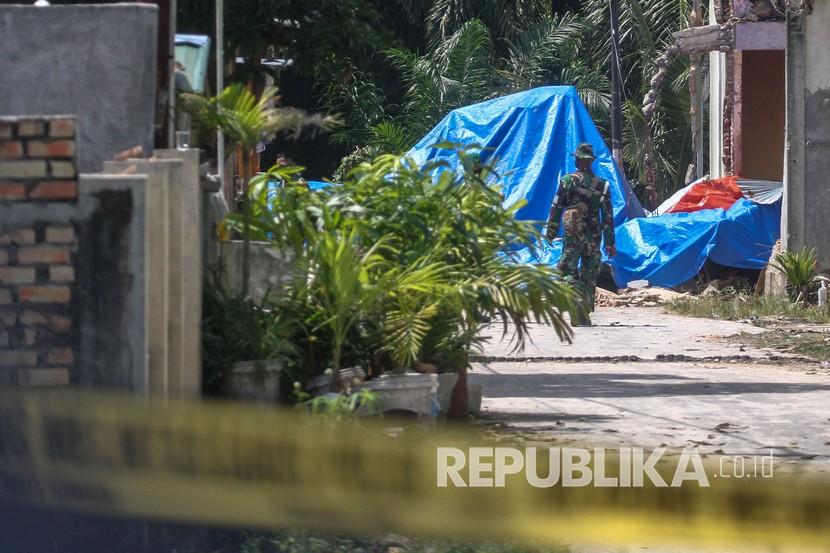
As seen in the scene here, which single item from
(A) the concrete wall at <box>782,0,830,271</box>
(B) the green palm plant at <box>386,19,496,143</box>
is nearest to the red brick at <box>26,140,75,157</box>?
(A) the concrete wall at <box>782,0,830,271</box>

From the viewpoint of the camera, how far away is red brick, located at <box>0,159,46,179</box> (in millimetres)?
4910

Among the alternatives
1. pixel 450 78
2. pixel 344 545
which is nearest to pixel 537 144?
pixel 450 78

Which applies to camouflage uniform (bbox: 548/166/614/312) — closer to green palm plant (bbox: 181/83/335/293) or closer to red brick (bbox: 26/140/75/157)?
green palm plant (bbox: 181/83/335/293)

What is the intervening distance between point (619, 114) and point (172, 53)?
15.8m

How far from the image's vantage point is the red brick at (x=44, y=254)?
16.2ft

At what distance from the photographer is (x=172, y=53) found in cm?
701

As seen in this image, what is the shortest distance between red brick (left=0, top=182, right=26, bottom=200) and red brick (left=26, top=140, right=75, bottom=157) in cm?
14

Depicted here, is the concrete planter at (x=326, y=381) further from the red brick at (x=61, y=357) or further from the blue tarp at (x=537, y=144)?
the blue tarp at (x=537, y=144)

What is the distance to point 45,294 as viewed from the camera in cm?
496

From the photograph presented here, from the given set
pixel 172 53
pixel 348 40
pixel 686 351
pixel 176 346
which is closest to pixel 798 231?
pixel 686 351

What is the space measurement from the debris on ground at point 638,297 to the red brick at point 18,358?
11641 mm

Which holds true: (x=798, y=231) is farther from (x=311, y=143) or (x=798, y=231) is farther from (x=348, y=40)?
(x=311, y=143)

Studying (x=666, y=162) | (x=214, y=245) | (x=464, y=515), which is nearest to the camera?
(x=464, y=515)

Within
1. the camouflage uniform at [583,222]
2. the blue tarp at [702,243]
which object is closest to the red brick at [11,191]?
the camouflage uniform at [583,222]
